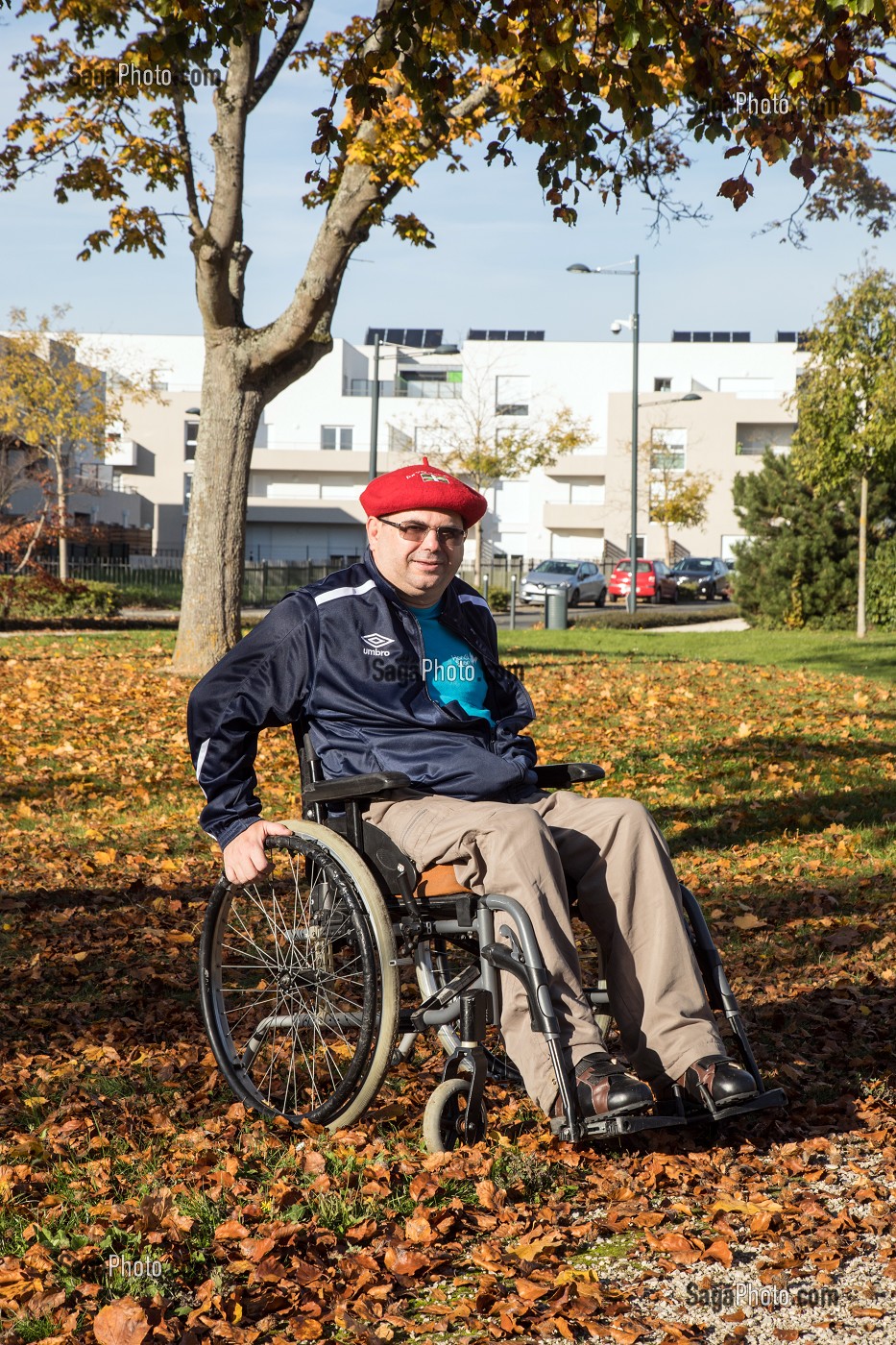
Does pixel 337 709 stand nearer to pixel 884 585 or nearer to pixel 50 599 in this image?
pixel 884 585

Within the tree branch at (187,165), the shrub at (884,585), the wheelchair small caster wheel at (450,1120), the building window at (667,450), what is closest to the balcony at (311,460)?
the building window at (667,450)

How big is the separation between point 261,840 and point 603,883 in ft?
3.00

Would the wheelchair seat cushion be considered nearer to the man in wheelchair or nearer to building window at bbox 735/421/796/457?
the man in wheelchair

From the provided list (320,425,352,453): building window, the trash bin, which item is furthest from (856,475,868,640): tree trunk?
(320,425,352,453): building window

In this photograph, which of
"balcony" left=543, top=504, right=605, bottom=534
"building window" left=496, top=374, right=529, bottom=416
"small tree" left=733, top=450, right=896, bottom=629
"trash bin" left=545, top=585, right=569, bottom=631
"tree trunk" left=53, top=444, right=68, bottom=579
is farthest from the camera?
"building window" left=496, top=374, right=529, bottom=416

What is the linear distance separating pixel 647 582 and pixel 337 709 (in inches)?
1622

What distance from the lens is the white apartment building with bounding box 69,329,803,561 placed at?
65.1 meters

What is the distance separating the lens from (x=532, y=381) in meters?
71.8

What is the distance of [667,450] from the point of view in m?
57.2

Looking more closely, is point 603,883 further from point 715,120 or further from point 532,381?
point 532,381

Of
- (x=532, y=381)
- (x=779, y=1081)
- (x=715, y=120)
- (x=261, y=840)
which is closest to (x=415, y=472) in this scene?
(x=261, y=840)

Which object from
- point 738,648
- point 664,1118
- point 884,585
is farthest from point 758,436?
point 664,1118

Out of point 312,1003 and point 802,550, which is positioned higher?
point 802,550

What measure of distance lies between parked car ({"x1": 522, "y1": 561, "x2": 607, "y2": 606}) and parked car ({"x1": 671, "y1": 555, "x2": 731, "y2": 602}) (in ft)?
16.5
